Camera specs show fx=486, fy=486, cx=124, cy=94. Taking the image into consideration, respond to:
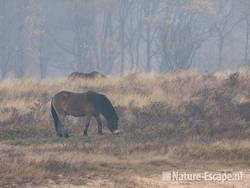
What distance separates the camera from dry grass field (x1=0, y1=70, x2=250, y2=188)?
873cm

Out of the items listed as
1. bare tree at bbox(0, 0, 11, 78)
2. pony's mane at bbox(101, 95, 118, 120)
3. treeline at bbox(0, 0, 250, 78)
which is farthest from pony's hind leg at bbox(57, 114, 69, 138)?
bare tree at bbox(0, 0, 11, 78)

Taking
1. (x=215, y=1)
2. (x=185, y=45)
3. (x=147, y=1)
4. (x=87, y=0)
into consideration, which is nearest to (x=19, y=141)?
(x=185, y=45)

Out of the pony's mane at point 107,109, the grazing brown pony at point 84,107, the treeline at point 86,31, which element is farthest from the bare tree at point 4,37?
the pony's mane at point 107,109

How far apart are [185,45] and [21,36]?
24783 mm

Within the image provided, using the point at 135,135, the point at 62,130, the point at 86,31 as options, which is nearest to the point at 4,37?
the point at 86,31

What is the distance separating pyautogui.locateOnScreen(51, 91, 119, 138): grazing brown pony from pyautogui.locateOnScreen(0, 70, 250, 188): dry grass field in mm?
452

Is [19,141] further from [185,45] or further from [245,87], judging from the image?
[185,45]

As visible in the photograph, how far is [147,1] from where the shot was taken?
53188 mm

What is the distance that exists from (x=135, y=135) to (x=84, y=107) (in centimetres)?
181

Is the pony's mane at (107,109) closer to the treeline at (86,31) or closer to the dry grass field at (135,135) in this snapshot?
the dry grass field at (135,135)

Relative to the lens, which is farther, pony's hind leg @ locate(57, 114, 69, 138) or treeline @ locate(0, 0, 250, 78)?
treeline @ locate(0, 0, 250, 78)

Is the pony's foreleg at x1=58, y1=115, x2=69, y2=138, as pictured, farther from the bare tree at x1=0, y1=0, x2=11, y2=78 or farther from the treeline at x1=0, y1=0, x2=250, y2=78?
the bare tree at x1=0, y1=0, x2=11, y2=78

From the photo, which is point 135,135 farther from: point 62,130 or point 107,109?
point 62,130

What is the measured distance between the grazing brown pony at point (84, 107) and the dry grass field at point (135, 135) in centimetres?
45
